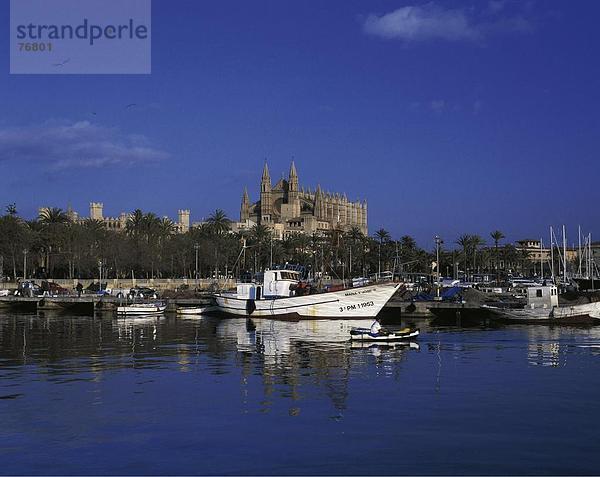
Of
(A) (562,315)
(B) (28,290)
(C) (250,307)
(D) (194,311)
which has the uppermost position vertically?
(B) (28,290)

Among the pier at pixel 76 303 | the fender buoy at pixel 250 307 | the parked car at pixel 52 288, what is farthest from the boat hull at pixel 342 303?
the parked car at pixel 52 288

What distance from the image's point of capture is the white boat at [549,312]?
2352 inches

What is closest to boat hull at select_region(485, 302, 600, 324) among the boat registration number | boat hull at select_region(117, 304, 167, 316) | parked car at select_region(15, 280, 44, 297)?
the boat registration number

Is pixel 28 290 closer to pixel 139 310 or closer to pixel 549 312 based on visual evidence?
pixel 139 310

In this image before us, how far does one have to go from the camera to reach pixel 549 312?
199 feet

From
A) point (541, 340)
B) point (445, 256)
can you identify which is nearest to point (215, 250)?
point (445, 256)

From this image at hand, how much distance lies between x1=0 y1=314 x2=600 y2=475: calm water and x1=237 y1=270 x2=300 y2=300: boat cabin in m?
25.2

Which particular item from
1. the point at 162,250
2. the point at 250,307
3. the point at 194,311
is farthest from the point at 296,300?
the point at 162,250

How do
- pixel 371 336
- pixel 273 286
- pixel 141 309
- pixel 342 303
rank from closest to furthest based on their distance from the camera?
pixel 371 336, pixel 342 303, pixel 273 286, pixel 141 309

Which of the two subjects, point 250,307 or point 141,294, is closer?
point 250,307

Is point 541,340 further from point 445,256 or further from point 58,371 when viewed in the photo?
point 445,256

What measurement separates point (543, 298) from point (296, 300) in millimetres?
21971

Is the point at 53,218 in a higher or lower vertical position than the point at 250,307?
higher

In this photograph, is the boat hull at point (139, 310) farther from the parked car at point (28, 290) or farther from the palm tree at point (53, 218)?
the palm tree at point (53, 218)
